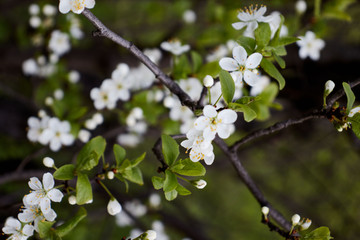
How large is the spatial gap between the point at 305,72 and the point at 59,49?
5.00 ft

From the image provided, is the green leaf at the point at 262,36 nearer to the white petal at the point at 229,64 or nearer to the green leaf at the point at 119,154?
the white petal at the point at 229,64

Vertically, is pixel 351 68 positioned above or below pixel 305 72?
below

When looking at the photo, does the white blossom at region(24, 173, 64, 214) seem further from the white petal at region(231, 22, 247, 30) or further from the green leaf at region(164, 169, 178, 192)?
the white petal at region(231, 22, 247, 30)

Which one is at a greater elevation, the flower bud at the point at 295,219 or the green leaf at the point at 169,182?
the green leaf at the point at 169,182

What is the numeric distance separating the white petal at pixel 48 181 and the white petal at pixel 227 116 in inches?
22.9

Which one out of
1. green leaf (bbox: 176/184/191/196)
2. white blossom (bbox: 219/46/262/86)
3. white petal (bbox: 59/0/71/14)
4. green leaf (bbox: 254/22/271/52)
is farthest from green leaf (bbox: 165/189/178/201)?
white petal (bbox: 59/0/71/14)

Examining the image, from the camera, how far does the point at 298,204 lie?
3.19 meters

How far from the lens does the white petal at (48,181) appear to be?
1.05 meters

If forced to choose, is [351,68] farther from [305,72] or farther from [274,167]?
[274,167]

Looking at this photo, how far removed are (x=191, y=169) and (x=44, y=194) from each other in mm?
491

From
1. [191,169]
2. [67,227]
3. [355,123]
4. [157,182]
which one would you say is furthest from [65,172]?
[355,123]

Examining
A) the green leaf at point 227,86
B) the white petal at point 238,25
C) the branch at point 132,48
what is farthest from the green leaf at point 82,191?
the white petal at point 238,25

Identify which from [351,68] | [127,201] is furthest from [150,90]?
[351,68]

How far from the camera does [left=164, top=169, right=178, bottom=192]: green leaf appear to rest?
0.99m
